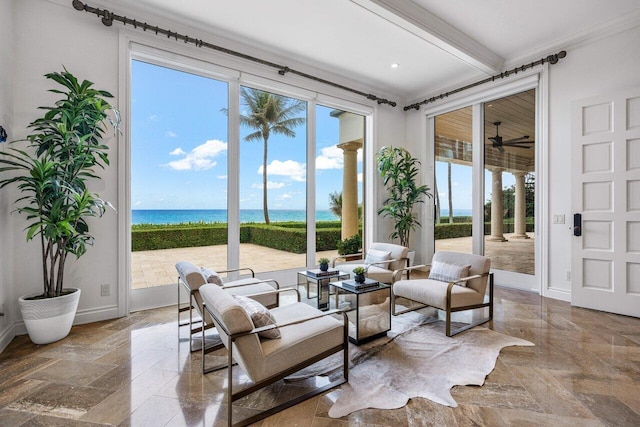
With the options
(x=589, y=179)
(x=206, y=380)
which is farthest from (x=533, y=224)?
(x=206, y=380)

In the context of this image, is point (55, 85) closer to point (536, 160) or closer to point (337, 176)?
point (337, 176)

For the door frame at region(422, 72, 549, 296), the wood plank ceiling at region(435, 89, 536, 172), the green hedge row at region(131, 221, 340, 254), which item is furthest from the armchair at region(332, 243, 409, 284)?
the wood plank ceiling at region(435, 89, 536, 172)

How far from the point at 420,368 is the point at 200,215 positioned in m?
3.24

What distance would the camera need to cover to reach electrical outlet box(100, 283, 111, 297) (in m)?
3.30

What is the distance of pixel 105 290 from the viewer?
3.32 meters

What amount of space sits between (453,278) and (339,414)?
6.78 ft

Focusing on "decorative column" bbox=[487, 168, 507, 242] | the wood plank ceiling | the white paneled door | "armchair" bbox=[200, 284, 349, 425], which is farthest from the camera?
"decorative column" bbox=[487, 168, 507, 242]

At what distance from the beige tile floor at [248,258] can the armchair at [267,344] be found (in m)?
2.06

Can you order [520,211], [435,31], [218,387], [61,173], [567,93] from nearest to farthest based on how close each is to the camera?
[218,387]
[61,173]
[435,31]
[567,93]
[520,211]

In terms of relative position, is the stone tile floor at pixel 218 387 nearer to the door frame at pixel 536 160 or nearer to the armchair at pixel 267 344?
the armchair at pixel 267 344

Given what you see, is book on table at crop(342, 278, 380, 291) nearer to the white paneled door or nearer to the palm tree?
the palm tree

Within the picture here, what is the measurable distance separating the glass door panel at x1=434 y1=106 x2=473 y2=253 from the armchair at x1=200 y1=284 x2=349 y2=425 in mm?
4013

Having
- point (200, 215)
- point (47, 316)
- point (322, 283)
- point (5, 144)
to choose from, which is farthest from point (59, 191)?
point (322, 283)

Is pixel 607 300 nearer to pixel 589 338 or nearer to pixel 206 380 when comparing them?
pixel 589 338
